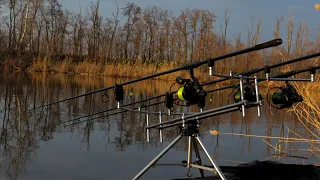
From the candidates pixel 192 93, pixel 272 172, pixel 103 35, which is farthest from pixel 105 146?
pixel 103 35

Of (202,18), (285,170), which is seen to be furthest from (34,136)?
(202,18)

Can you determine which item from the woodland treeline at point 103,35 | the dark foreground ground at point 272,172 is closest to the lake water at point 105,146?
the dark foreground ground at point 272,172

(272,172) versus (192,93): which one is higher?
(192,93)

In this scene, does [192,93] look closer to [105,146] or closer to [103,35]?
[105,146]

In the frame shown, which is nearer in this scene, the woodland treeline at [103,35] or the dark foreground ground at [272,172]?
the dark foreground ground at [272,172]

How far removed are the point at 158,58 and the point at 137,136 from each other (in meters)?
35.4

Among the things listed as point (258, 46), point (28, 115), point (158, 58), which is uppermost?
point (158, 58)

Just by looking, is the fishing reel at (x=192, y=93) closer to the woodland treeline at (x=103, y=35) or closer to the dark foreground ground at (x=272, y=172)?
the dark foreground ground at (x=272, y=172)

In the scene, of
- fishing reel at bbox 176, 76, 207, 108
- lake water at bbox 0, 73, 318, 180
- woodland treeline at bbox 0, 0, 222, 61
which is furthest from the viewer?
woodland treeline at bbox 0, 0, 222, 61

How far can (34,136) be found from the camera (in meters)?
5.10

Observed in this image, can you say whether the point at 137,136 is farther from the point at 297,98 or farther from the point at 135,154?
the point at 297,98

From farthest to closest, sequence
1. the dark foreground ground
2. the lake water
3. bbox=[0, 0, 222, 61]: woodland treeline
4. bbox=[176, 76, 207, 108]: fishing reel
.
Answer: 1. bbox=[0, 0, 222, 61]: woodland treeline
2. the lake water
3. the dark foreground ground
4. bbox=[176, 76, 207, 108]: fishing reel

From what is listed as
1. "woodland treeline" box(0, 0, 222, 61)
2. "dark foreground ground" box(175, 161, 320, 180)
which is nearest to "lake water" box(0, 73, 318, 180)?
"dark foreground ground" box(175, 161, 320, 180)

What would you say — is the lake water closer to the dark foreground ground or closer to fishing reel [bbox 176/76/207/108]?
the dark foreground ground
